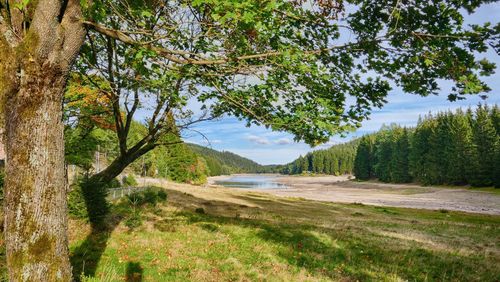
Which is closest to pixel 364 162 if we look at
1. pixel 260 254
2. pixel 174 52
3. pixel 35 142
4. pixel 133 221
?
pixel 133 221

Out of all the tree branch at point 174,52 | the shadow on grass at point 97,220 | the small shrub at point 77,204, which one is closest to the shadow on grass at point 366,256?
the shadow on grass at point 97,220

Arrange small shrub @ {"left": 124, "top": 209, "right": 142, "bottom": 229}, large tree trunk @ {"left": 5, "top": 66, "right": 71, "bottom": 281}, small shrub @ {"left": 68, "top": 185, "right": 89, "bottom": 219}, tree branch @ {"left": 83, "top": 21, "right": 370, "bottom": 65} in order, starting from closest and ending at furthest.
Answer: large tree trunk @ {"left": 5, "top": 66, "right": 71, "bottom": 281}, tree branch @ {"left": 83, "top": 21, "right": 370, "bottom": 65}, small shrub @ {"left": 68, "top": 185, "right": 89, "bottom": 219}, small shrub @ {"left": 124, "top": 209, "right": 142, "bottom": 229}

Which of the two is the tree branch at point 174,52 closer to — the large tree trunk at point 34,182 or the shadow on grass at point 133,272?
the large tree trunk at point 34,182

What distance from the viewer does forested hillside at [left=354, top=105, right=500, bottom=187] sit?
77125 millimetres

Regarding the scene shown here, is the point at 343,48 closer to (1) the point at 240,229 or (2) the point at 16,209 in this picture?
(2) the point at 16,209

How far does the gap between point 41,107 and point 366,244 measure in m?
14.2

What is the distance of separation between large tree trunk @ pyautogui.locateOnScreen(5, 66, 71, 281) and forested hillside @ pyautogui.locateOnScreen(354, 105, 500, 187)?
8682 cm

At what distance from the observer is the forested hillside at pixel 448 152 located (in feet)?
253

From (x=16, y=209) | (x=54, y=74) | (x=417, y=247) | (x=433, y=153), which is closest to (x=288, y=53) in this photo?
(x=54, y=74)

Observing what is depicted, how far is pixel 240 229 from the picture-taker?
53.5 feet

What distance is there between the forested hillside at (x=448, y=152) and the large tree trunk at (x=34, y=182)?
86825 mm

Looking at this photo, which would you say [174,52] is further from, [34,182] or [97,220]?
[97,220]

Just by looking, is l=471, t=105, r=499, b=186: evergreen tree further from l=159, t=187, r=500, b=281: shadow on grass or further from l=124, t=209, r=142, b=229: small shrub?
l=124, t=209, r=142, b=229: small shrub

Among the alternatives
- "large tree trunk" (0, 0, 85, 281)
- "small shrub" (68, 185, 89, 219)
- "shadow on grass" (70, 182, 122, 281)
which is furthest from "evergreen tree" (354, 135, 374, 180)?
"large tree trunk" (0, 0, 85, 281)
